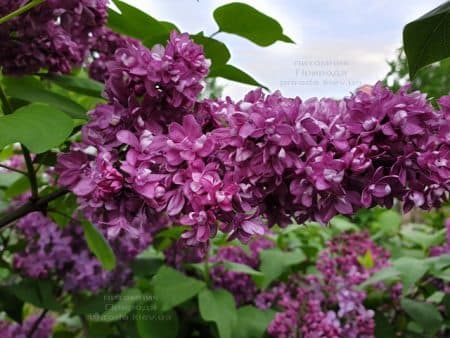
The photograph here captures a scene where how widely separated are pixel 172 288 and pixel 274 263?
1.00 feet

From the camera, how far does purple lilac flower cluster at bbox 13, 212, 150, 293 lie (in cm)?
128

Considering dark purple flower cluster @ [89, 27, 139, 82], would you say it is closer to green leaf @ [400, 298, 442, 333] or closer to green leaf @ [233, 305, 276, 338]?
green leaf @ [233, 305, 276, 338]

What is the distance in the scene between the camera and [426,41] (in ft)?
2.09

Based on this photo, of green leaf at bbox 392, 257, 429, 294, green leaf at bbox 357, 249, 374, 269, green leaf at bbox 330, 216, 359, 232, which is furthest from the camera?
green leaf at bbox 330, 216, 359, 232

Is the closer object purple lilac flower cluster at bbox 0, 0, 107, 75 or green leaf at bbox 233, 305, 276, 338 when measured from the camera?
purple lilac flower cluster at bbox 0, 0, 107, 75

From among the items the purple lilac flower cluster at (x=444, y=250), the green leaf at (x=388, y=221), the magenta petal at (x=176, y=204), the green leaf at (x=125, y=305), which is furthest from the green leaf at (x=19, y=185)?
the green leaf at (x=388, y=221)

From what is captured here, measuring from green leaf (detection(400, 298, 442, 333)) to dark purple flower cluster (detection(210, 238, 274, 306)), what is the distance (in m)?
0.34

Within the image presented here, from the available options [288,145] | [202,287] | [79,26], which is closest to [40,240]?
[202,287]

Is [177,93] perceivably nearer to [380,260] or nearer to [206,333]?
[206,333]

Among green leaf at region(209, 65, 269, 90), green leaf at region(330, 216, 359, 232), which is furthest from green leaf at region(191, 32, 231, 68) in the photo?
green leaf at region(330, 216, 359, 232)

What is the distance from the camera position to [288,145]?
0.53m

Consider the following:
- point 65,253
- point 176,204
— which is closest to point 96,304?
point 65,253

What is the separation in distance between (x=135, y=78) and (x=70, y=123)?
106mm

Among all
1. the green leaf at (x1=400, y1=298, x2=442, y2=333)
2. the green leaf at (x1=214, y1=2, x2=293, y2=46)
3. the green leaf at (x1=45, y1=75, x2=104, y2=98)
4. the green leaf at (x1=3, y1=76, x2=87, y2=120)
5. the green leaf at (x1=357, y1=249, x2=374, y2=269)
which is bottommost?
the green leaf at (x1=400, y1=298, x2=442, y2=333)
